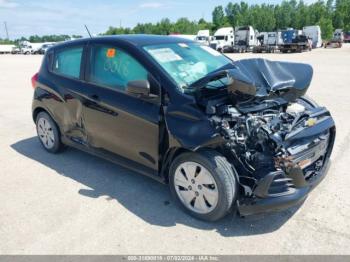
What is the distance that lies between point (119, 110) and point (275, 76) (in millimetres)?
1814

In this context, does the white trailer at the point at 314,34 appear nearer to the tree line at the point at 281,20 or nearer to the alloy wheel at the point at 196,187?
the tree line at the point at 281,20

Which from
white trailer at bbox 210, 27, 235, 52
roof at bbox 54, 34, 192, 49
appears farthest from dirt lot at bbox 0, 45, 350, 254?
white trailer at bbox 210, 27, 235, 52

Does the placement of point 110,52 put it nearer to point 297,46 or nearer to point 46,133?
point 46,133

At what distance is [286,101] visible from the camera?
12.3 feet

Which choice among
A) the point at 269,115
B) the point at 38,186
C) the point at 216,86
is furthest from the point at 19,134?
the point at 269,115

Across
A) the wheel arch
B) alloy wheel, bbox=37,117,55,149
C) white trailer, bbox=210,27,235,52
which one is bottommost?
alloy wheel, bbox=37,117,55,149

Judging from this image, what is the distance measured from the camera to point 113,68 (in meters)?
4.07

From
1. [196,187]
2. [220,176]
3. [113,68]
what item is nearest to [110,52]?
[113,68]

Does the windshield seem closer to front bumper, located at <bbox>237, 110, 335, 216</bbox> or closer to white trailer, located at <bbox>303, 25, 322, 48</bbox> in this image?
front bumper, located at <bbox>237, 110, 335, 216</bbox>

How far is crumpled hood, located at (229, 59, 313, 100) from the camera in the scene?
141 inches

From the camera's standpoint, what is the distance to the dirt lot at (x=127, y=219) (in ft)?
10.0

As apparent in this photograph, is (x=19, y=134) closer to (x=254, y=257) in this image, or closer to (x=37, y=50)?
(x=254, y=257)

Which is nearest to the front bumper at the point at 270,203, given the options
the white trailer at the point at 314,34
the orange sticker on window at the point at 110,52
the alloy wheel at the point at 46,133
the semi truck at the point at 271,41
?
the orange sticker on window at the point at 110,52

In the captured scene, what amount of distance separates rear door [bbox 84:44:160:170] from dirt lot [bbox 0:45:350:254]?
0.48m
